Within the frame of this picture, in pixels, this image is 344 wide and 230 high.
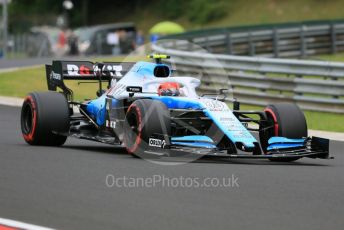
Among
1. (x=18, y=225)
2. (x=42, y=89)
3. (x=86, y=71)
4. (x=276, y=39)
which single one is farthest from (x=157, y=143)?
(x=276, y=39)

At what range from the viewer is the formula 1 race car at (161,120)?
1123 centimetres

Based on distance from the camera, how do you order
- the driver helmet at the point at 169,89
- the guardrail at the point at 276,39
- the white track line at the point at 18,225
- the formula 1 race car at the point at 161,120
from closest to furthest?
the white track line at the point at 18,225
the formula 1 race car at the point at 161,120
the driver helmet at the point at 169,89
the guardrail at the point at 276,39

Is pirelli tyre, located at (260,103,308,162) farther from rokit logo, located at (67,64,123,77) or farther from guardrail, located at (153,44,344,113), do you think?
guardrail, located at (153,44,344,113)

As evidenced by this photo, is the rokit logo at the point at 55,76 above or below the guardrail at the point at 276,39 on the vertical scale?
below

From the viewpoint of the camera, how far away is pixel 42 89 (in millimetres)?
24938

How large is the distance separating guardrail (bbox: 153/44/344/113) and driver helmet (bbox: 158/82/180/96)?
666 cm

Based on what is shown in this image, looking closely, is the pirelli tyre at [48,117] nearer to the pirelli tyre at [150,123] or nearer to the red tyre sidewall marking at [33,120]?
the red tyre sidewall marking at [33,120]

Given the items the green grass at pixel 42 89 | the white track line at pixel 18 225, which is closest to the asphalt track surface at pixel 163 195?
the white track line at pixel 18 225

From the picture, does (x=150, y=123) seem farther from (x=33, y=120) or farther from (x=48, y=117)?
(x=33, y=120)

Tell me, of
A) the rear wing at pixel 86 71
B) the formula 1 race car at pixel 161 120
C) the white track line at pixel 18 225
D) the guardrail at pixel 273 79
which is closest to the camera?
the white track line at pixel 18 225

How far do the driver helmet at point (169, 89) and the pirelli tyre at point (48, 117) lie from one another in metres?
1.32

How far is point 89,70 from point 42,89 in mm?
11082

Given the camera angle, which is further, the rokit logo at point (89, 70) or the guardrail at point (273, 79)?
the guardrail at point (273, 79)

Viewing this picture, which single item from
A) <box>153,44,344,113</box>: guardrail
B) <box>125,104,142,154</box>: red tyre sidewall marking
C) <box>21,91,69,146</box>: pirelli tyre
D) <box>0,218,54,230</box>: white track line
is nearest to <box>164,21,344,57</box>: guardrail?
<box>153,44,344,113</box>: guardrail
